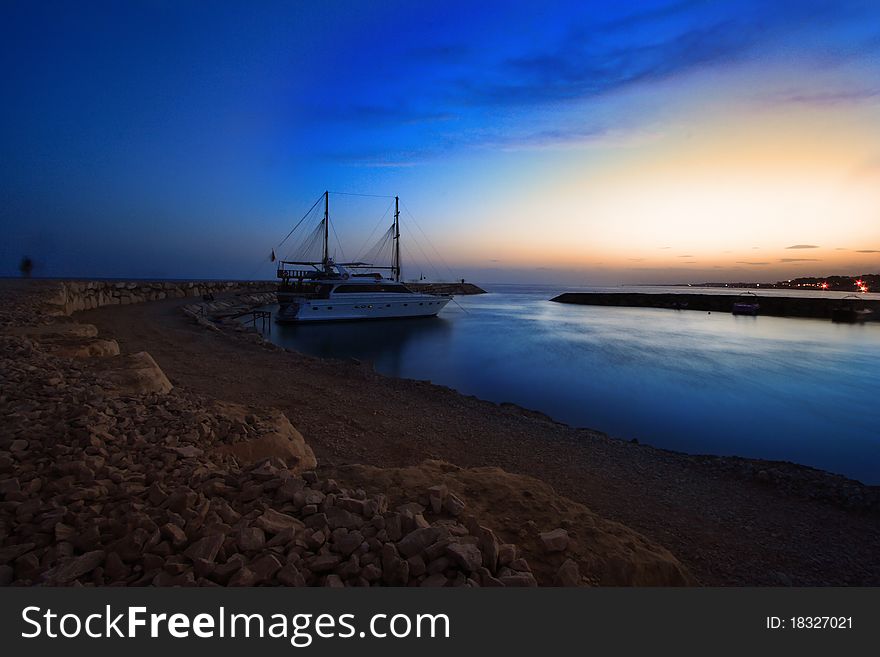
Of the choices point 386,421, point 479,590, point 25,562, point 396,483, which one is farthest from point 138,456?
point 386,421

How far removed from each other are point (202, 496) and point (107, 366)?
4527 millimetres

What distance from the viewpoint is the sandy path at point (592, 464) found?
4.54m

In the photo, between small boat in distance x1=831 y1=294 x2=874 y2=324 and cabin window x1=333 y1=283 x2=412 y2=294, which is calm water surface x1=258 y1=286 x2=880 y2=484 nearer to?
cabin window x1=333 y1=283 x2=412 y2=294

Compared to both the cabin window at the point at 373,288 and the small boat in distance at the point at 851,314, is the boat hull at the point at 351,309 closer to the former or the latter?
the cabin window at the point at 373,288

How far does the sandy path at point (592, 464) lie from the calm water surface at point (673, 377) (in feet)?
12.5

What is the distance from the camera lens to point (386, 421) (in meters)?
8.21

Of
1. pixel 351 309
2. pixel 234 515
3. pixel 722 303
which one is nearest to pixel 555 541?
pixel 234 515

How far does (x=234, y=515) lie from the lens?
262 cm

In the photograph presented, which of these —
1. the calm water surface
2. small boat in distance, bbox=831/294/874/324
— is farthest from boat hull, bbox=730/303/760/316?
the calm water surface

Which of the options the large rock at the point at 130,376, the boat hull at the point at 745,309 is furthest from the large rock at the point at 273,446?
the boat hull at the point at 745,309

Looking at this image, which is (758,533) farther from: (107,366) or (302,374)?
(302,374)

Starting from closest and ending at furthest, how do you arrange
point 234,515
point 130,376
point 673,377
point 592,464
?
point 234,515, point 130,376, point 592,464, point 673,377

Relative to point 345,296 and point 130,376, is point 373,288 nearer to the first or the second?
point 345,296

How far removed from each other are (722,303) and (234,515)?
80787 millimetres
